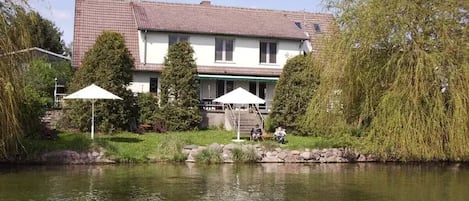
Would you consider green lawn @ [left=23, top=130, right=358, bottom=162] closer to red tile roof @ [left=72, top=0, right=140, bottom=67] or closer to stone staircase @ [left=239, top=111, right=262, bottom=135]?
stone staircase @ [left=239, top=111, right=262, bottom=135]

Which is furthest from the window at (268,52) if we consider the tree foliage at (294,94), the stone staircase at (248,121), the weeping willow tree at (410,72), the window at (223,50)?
the weeping willow tree at (410,72)

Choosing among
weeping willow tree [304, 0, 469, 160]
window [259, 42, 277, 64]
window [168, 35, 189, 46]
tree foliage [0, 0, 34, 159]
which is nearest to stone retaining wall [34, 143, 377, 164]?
weeping willow tree [304, 0, 469, 160]

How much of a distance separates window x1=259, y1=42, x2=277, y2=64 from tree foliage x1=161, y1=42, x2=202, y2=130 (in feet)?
23.2

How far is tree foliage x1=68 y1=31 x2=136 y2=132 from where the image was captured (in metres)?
30.2

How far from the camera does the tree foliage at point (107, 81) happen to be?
30.2m

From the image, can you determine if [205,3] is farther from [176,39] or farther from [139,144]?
[139,144]

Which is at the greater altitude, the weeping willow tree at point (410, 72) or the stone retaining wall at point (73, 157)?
the weeping willow tree at point (410, 72)

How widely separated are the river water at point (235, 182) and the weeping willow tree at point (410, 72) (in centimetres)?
129

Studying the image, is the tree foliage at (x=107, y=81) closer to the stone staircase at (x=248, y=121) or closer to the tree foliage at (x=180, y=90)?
the tree foliage at (x=180, y=90)

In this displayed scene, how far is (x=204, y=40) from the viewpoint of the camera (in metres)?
37.8

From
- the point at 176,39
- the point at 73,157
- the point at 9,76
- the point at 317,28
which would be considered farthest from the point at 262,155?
the point at 317,28

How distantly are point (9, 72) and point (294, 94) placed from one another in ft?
53.9

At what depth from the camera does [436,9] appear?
85.7 feet

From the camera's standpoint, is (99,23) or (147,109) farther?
(99,23)
